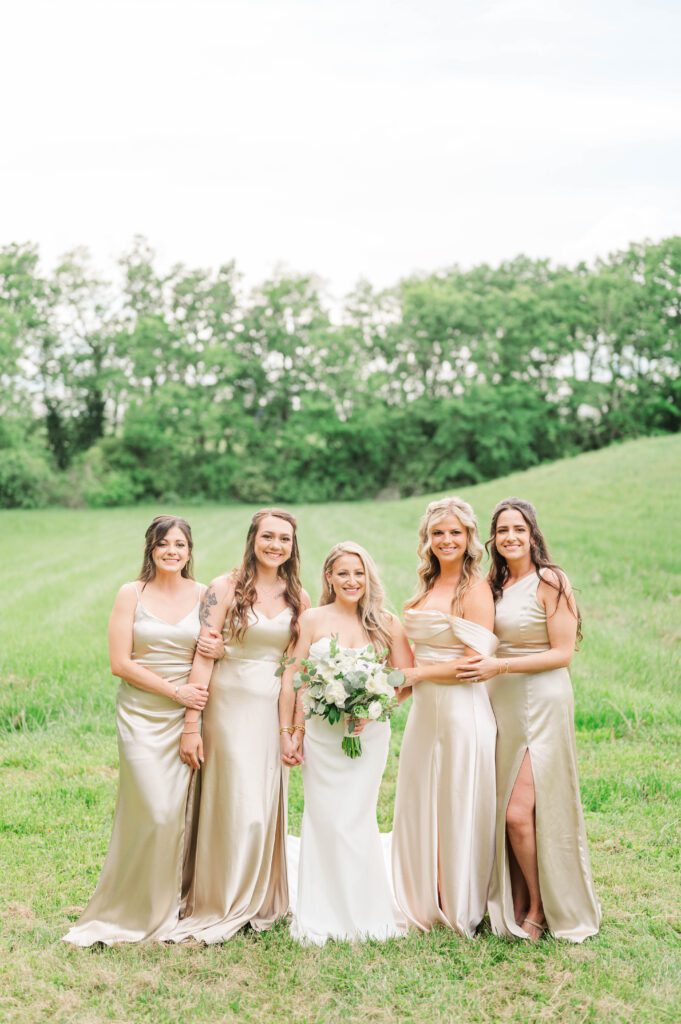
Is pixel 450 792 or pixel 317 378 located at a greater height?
pixel 317 378

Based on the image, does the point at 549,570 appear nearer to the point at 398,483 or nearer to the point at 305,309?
the point at 398,483

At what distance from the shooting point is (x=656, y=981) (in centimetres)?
502

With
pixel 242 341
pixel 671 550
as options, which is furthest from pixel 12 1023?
pixel 242 341

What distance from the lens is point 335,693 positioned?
17.0ft

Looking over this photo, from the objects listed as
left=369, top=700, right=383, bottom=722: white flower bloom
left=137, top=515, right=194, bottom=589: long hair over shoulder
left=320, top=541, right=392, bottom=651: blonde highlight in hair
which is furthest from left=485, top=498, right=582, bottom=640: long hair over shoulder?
left=137, top=515, right=194, bottom=589: long hair over shoulder

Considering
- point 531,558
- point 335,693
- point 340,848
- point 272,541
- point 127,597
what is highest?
point 272,541

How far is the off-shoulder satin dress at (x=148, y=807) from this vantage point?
549cm

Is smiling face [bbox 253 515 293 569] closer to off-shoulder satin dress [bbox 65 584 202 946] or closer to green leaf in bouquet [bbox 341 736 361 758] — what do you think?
off-shoulder satin dress [bbox 65 584 202 946]

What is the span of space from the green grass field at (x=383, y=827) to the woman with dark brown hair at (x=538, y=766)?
0.21m

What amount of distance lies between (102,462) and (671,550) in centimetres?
3990

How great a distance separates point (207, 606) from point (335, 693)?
1006 mm

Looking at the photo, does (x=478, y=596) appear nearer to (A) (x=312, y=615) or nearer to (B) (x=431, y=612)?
(B) (x=431, y=612)

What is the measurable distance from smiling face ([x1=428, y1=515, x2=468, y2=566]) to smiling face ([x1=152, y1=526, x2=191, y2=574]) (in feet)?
5.01

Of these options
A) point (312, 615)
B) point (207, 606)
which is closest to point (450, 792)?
point (312, 615)
